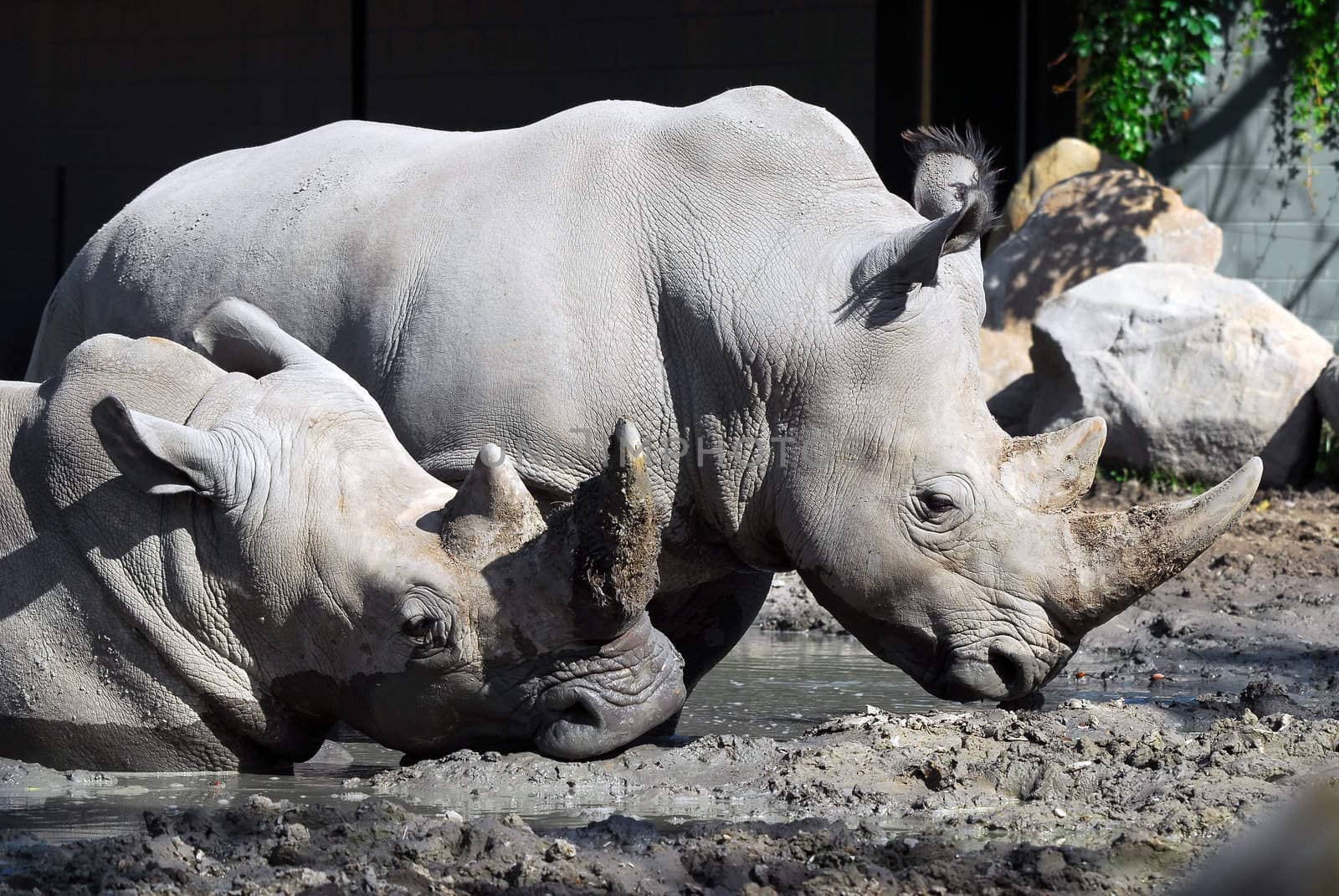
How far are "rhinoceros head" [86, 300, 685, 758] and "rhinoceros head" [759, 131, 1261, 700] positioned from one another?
79cm

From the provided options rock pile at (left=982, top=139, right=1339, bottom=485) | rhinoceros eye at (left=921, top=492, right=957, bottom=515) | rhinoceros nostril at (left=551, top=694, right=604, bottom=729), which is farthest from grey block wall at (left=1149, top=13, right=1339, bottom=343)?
rhinoceros nostril at (left=551, top=694, right=604, bottom=729)

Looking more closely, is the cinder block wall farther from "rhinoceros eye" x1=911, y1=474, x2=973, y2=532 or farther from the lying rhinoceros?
the lying rhinoceros

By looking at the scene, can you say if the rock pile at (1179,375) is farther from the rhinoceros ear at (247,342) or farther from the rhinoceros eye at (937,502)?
the rhinoceros ear at (247,342)

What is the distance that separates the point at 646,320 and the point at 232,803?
1.70 meters

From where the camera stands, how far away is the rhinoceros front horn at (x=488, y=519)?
4.36m

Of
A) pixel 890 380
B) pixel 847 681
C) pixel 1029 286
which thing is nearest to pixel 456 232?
pixel 890 380

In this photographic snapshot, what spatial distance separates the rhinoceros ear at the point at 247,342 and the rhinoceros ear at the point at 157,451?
560mm

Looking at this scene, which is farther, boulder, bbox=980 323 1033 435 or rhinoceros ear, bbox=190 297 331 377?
boulder, bbox=980 323 1033 435

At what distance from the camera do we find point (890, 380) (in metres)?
5.11

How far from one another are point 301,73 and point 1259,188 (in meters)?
6.98

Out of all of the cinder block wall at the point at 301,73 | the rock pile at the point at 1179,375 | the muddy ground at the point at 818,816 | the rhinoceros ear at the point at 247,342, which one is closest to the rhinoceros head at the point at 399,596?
the muddy ground at the point at 818,816

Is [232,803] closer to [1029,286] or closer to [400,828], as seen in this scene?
[400,828]

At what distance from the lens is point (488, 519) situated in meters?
4.38

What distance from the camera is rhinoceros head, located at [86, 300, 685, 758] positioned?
14.2 ft
